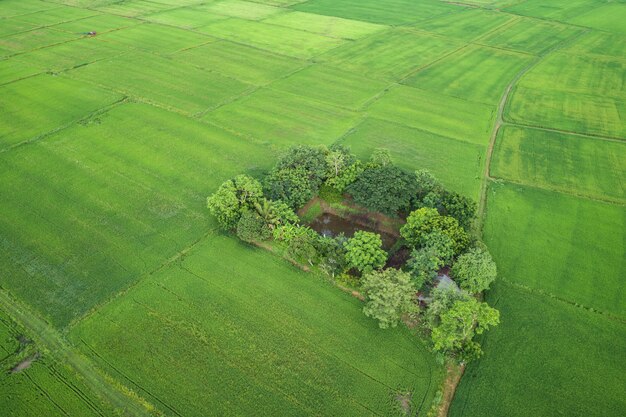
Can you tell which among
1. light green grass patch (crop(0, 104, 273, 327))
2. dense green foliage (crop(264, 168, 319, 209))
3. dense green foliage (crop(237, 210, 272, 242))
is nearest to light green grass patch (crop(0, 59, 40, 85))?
light green grass patch (crop(0, 104, 273, 327))

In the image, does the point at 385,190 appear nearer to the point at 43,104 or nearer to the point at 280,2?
the point at 43,104

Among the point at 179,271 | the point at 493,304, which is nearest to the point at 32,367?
the point at 179,271

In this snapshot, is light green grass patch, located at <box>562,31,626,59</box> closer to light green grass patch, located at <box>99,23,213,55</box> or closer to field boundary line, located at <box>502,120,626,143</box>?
field boundary line, located at <box>502,120,626,143</box>

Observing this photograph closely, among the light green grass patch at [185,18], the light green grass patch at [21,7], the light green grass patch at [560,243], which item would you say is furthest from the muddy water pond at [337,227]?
the light green grass patch at [21,7]

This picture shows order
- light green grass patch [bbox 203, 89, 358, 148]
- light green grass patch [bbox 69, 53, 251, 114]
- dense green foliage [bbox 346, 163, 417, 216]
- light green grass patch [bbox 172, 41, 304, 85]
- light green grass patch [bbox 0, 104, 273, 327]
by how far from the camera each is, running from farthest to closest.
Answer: light green grass patch [bbox 172, 41, 304, 85] → light green grass patch [bbox 69, 53, 251, 114] → light green grass patch [bbox 203, 89, 358, 148] → dense green foliage [bbox 346, 163, 417, 216] → light green grass patch [bbox 0, 104, 273, 327]

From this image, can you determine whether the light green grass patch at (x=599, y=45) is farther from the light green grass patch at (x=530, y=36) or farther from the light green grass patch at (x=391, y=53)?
the light green grass patch at (x=391, y=53)
